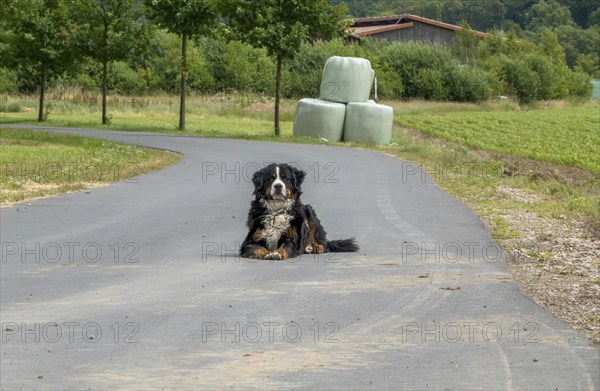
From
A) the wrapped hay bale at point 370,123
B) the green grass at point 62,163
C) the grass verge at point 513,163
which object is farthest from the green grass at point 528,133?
the green grass at point 62,163

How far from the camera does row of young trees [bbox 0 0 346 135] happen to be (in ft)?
154

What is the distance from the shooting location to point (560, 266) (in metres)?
13.8

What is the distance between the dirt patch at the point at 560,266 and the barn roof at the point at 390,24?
300 feet

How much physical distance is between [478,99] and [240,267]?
77.6 metres

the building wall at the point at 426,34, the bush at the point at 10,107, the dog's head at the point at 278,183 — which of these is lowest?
the bush at the point at 10,107

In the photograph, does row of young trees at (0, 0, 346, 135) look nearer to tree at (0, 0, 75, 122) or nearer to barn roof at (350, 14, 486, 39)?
tree at (0, 0, 75, 122)

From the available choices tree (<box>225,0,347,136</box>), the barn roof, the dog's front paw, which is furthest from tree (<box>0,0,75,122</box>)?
the barn roof

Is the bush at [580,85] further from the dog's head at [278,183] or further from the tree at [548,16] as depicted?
the dog's head at [278,183]

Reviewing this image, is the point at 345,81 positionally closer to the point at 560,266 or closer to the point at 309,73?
the point at 560,266

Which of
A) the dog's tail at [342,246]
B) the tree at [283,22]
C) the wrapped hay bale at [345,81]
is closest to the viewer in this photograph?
the dog's tail at [342,246]

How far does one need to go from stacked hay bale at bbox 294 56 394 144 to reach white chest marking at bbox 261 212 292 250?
30909mm

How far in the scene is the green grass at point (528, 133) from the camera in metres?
40.6

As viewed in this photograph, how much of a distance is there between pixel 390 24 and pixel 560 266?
112 meters

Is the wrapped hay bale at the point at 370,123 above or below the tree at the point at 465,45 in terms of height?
below
